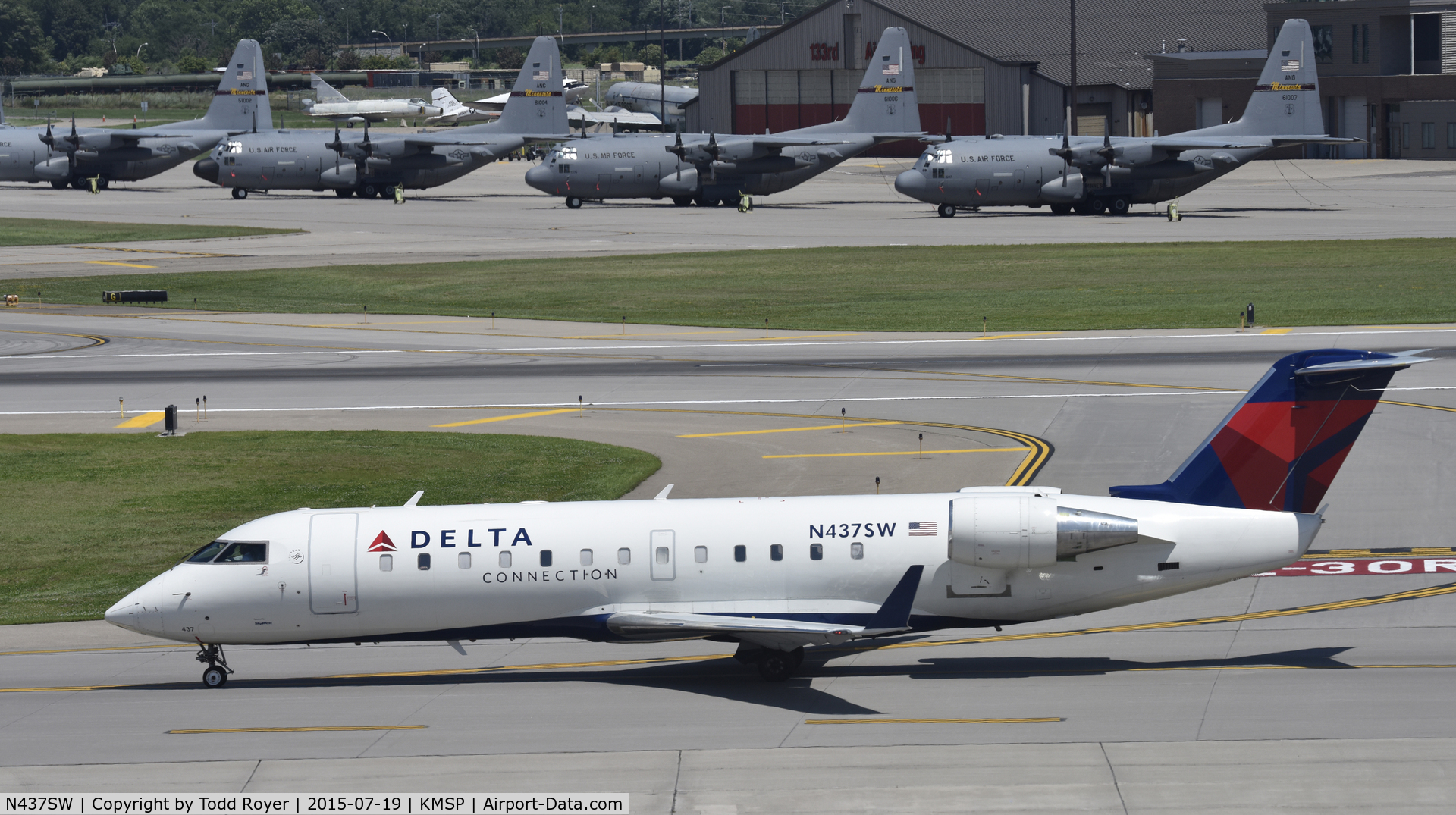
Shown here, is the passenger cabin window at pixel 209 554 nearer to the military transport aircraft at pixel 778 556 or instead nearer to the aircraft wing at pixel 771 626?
A: the military transport aircraft at pixel 778 556

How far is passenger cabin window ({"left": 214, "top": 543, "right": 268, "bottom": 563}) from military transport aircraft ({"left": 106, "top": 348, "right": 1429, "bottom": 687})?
0.11 feet

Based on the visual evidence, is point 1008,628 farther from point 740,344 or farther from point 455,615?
point 740,344

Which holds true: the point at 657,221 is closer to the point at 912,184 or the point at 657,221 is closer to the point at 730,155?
the point at 730,155

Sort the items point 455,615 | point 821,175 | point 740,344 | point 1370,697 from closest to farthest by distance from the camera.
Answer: point 1370,697, point 455,615, point 740,344, point 821,175

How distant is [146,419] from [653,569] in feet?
94.6

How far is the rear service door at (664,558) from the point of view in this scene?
77.4ft

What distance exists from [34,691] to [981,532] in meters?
15.2

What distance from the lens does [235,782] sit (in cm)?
2019

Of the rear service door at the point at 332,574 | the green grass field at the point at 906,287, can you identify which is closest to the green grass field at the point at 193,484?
the rear service door at the point at 332,574

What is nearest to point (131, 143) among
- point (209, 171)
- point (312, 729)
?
point (209, 171)

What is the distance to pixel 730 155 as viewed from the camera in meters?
113

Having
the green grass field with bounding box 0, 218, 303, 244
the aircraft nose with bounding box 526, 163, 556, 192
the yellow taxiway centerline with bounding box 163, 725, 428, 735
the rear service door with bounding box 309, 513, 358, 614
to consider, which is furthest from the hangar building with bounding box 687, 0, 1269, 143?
the yellow taxiway centerline with bounding box 163, 725, 428, 735

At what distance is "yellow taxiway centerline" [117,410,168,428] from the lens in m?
46.3

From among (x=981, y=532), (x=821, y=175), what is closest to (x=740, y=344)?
(x=981, y=532)
